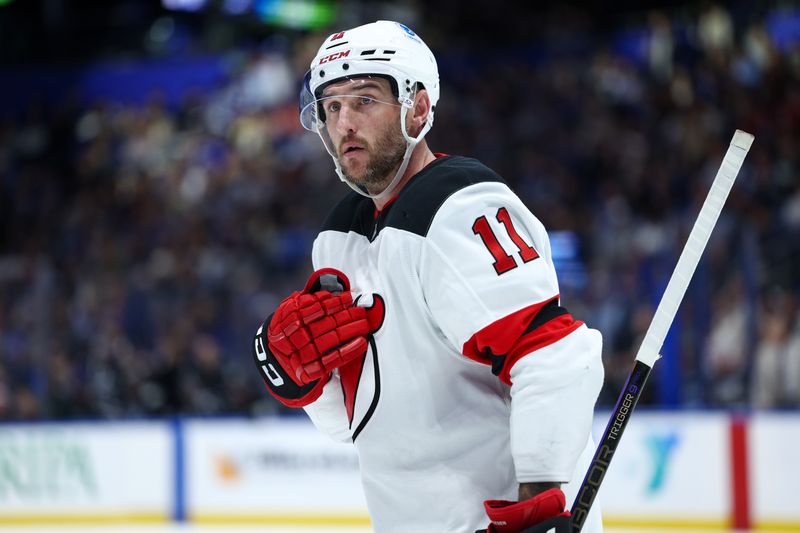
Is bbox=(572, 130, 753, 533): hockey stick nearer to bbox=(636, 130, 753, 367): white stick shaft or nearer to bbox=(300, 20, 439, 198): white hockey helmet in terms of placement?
bbox=(636, 130, 753, 367): white stick shaft

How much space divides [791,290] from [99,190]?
702 centimetres

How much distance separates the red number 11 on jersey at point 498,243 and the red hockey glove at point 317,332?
0.87ft

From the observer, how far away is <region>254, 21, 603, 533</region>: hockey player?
166 centimetres

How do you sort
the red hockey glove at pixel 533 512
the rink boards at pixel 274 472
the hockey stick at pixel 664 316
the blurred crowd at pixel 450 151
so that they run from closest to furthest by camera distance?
the red hockey glove at pixel 533 512 → the hockey stick at pixel 664 316 → the rink boards at pixel 274 472 → the blurred crowd at pixel 450 151

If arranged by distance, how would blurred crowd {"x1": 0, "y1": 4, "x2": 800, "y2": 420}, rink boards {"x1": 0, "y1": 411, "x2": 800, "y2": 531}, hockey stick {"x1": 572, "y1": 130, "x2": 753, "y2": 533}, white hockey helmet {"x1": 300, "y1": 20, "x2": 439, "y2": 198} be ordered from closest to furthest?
hockey stick {"x1": 572, "y1": 130, "x2": 753, "y2": 533} < white hockey helmet {"x1": 300, "y1": 20, "x2": 439, "y2": 198} < rink boards {"x1": 0, "y1": 411, "x2": 800, "y2": 531} < blurred crowd {"x1": 0, "y1": 4, "x2": 800, "y2": 420}

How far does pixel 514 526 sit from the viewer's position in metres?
1.64

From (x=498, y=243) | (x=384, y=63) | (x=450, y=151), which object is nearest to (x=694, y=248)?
(x=498, y=243)

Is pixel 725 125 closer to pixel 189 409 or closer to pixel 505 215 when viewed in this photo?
pixel 189 409

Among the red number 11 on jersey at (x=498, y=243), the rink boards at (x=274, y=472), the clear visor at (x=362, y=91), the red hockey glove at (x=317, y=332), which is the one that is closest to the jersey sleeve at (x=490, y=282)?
the red number 11 on jersey at (x=498, y=243)

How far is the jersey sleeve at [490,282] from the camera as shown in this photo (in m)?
1.68

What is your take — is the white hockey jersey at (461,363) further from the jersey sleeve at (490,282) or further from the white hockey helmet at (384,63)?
the white hockey helmet at (384,63)

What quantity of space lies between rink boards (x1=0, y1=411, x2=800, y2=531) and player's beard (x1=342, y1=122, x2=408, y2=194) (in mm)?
4270

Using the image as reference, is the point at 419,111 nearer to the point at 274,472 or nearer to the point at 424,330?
the point at 424,330

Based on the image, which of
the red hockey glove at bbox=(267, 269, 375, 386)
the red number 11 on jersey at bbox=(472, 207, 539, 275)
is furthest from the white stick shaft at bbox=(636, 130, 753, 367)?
the red hockey glove at bbox=(267, 269, 375, 386)
